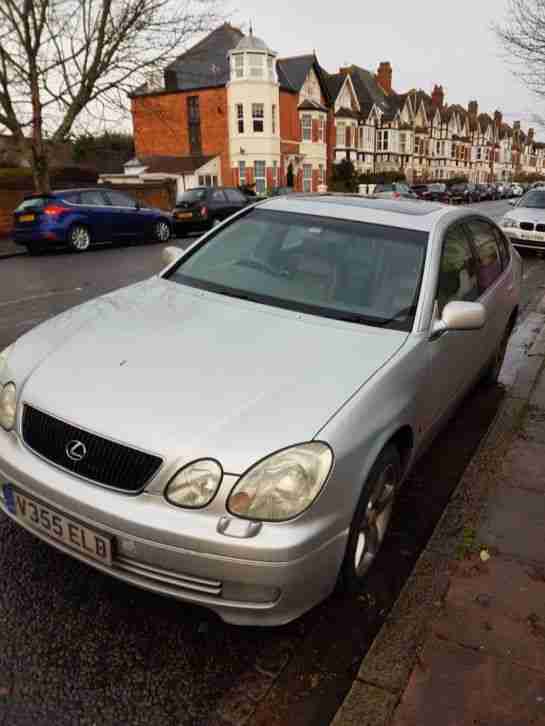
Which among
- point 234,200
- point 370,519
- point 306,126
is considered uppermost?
point 306,126

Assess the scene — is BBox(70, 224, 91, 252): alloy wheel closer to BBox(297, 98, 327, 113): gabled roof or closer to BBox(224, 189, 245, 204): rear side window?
BBox(224, 189, 245, 204): rear side window

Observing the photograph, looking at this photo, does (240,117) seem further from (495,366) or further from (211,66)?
(495,366)

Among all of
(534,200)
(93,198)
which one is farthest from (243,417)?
(534,200)

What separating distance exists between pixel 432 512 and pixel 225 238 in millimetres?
2187

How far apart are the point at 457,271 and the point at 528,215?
11675mm

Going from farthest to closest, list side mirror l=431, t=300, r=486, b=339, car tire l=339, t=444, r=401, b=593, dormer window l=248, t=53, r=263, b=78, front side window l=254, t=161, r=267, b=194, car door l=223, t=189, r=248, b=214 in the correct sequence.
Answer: front side window l=254, t=161, r=267, b=194 → dormer window l=248, t=53, r=263, b=78 → car door l=223, t=189, r=248, b=214 → side mirror l=431, t=300, r=486, b=339 → car tire l=339, t=444, r=401, b=593

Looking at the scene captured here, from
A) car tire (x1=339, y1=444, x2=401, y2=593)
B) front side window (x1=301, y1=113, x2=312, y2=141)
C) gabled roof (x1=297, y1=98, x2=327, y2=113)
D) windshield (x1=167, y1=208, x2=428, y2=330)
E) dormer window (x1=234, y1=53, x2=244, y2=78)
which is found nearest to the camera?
car tire (x1=339, y1=444, x2=401, y2=593)

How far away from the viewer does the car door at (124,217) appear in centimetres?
1580

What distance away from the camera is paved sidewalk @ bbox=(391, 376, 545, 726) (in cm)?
206

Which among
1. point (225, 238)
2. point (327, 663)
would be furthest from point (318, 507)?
point (225, 238)

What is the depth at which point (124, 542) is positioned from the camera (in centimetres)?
215

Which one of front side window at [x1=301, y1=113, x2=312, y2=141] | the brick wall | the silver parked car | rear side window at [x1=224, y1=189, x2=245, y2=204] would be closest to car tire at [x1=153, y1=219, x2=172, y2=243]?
rear side window at [x1=224, y1=189, x2=245, y2=204]

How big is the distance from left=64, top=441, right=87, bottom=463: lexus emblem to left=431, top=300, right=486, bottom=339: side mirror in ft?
6.01

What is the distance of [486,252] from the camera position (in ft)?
14.7
